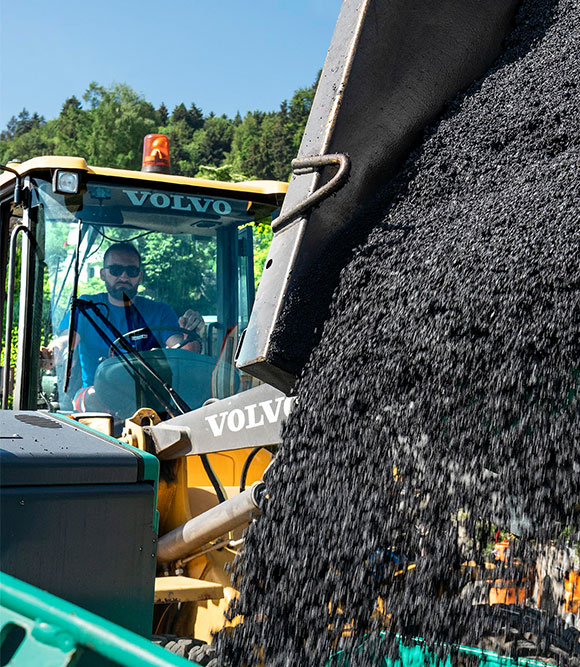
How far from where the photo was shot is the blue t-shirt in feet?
10.1

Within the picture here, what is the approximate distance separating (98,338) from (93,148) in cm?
5172

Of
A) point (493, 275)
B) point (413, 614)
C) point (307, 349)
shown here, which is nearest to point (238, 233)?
point (307, 349)

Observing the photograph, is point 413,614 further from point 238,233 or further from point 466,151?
point 238,233

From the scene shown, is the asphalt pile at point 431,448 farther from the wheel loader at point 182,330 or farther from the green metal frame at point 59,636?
the green metal frame at point 59,636

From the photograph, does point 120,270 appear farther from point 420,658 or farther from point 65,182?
point 420,658

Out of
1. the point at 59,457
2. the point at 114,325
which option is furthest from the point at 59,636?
the point at 114,325

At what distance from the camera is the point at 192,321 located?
334 cm

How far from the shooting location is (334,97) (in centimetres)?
226

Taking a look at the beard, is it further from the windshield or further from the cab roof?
the cab roof

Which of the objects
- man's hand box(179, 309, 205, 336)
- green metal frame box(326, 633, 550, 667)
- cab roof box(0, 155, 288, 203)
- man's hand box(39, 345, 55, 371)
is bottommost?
green metal frame box(326, 633, 550, 667)

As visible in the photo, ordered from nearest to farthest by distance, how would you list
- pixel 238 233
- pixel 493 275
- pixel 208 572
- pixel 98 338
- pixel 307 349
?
pixel 493 275 → pixel 307 349 → pixel 208 572 → pixel 98 338 → pixel 238 233

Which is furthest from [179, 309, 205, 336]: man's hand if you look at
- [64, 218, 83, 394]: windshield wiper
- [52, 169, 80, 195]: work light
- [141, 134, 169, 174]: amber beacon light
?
[141, 134, 169, 174]: amber beacon light

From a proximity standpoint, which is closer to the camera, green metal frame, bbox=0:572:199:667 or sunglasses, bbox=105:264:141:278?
green metal frame, bbox=0:572:199:667

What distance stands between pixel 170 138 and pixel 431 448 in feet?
167
